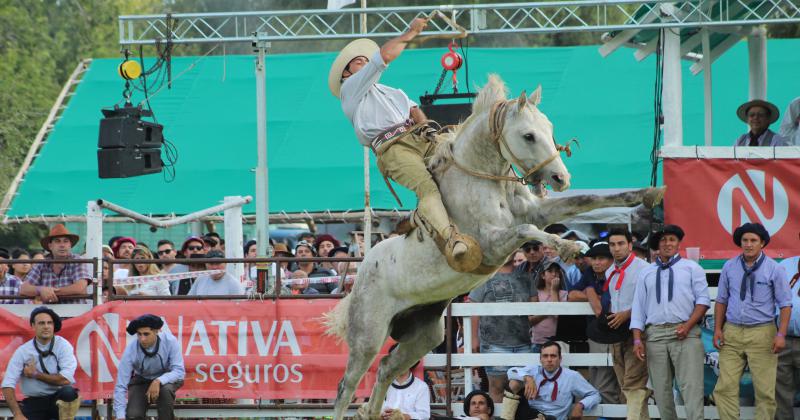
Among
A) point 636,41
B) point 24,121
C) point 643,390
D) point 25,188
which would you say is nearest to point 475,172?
point 643,390

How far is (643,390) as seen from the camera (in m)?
9.91

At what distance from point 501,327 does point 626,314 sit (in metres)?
1.21

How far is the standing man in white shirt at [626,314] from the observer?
988 cm

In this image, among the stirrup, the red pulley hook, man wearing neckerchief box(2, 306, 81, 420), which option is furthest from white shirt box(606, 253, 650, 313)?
man wearing neckerchief box(2, 306, 81, 420)

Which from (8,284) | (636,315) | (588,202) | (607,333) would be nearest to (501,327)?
(607,333)

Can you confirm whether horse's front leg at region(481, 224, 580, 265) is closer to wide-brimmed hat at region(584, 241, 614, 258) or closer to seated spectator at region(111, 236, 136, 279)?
wide-brimmed hat at region(584, 241, 614, 258)

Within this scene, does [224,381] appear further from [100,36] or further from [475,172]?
[100,36]

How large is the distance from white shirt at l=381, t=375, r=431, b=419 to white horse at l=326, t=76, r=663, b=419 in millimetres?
1345

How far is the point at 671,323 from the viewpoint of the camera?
31.9 ft

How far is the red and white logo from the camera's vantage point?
10258mm

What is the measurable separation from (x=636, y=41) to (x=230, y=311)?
19.8 feet

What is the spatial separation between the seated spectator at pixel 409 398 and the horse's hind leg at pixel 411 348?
4.58 ft

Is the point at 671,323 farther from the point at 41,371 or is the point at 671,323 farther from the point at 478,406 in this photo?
the point at 41,371

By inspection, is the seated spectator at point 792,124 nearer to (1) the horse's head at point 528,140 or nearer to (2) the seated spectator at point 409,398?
(2) the seated spectator at point 409,398
